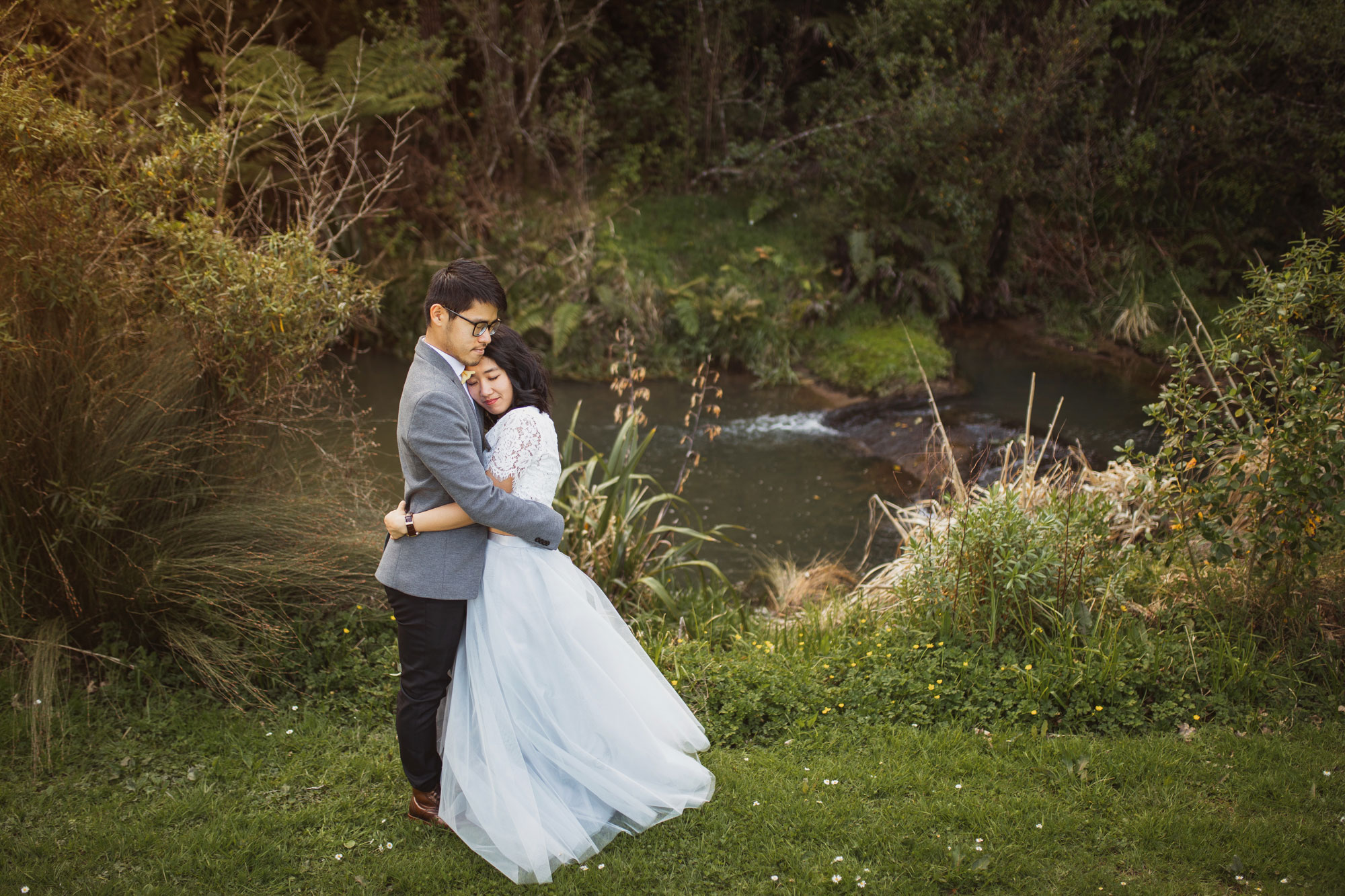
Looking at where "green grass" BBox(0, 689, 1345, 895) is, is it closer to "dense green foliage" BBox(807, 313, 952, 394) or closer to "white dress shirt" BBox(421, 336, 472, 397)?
"white dress shirt" BBox(421, 336, 472, 397)

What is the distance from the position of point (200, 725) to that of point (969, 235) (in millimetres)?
10602

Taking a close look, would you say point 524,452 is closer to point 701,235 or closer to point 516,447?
point 516,447

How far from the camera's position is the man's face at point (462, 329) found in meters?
A: 2.70

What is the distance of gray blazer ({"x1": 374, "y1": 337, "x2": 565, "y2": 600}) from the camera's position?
2.62 metres

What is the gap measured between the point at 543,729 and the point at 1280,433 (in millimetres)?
3207

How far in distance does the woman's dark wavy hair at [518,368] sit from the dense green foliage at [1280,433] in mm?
2570

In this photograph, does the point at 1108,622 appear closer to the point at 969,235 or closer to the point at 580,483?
the point at 580,483

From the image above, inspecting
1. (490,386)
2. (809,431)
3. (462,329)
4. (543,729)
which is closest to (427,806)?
(543,729)

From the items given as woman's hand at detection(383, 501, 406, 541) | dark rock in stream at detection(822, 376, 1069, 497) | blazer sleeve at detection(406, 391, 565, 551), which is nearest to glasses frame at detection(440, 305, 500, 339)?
blazer sleeve at detection(406, 391, 565, 551)

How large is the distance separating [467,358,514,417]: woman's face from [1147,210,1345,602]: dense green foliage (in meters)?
2.69

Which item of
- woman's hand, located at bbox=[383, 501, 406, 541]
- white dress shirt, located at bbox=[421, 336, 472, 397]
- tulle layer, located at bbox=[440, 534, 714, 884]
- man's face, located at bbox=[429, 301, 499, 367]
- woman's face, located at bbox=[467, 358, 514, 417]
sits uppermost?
man's face, located at bbox=[429, 301, 499, 367]

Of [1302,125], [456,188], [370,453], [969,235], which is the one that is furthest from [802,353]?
[370,453]

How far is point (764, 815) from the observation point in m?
3.07

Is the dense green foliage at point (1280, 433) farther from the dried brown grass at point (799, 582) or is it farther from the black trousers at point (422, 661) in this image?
the black trousers at point (422, 661)
